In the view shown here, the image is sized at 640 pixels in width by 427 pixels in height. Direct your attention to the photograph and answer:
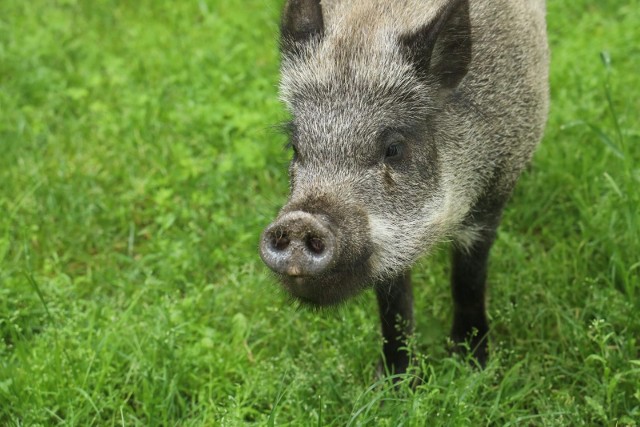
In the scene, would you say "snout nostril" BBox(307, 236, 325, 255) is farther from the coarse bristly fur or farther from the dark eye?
the dark eye

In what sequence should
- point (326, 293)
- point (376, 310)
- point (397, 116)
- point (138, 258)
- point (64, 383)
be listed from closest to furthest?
point (326, 293) < point (397, 116) < point (64, 383) < point (376, 310) < point (138, 258)

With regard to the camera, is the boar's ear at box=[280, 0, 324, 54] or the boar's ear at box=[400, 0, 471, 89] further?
the boar's ear at box=[280, 0, 324, 54]

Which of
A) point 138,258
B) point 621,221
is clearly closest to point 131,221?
point 138,258

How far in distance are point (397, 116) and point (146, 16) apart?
456cm

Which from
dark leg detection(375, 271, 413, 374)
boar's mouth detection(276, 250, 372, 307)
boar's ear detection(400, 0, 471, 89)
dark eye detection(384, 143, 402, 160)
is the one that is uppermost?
Answer: boar's ear detection(400, 0, 471, 89)

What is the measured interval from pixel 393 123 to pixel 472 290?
1.16 metres

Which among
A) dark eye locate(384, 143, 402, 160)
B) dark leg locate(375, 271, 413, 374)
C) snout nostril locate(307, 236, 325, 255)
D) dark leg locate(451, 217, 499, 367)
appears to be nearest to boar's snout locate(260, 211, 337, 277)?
snout nostril locate(307, 236, 325, 255)

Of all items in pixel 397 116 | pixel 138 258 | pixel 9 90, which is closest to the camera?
pixel 397 116

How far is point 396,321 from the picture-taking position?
162 inches

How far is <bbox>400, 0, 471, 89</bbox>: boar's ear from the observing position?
11.3 feet

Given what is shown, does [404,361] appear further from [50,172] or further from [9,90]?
[9,90]

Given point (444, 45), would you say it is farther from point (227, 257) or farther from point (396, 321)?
point (227, 257)

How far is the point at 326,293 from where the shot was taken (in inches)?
127

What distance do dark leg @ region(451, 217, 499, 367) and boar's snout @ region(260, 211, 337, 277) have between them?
50.9 inches
